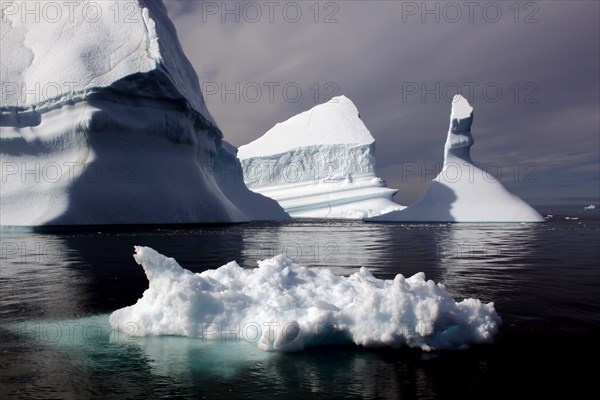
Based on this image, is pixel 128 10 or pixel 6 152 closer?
pixel 6 152

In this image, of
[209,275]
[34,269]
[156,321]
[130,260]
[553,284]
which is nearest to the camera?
[156,321]

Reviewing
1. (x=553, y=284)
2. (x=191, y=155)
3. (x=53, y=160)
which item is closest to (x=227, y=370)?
(x=553, y=284)

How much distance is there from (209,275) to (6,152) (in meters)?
24.6

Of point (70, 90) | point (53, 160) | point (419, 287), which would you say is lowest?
point (419, 287)

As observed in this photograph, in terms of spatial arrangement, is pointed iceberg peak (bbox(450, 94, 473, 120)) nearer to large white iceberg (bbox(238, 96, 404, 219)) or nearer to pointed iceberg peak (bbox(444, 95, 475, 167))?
pointed iceberg peak (bbox(444, 95, 475, 167))

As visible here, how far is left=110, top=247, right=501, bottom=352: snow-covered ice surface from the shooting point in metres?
4.93

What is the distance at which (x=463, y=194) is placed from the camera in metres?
34.9

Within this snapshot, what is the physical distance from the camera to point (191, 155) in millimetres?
32188

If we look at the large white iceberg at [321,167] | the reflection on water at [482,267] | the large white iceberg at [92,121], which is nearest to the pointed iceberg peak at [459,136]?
the large white iceberg at [92,121]

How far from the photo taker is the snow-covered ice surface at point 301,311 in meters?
4.93

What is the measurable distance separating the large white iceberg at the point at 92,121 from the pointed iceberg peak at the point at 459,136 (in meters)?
18.5

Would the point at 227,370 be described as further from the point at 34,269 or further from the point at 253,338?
the point at 34,269

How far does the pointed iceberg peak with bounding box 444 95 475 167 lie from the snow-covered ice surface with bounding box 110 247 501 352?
32.2 metres

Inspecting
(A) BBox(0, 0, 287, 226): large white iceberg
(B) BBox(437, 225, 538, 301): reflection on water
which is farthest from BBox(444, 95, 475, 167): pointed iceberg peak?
(B) BBox(437, 225, 538, 301): reflection on water
